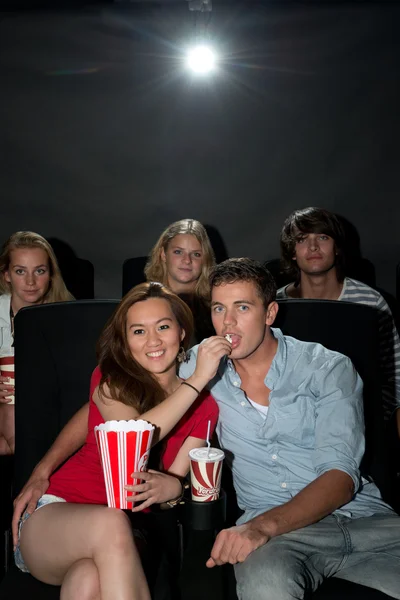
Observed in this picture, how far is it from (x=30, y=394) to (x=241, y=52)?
2.58 meters

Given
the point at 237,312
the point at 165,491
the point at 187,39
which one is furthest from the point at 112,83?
Answer: the point at 165,491

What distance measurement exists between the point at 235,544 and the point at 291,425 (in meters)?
0.43

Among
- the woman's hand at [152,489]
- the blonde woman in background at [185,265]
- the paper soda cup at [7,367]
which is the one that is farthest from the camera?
the blonde woman in background at [185,265]

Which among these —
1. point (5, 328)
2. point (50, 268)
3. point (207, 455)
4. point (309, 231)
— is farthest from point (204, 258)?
point (207, 455)

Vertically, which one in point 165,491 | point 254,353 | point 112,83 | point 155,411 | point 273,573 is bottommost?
point 273,573

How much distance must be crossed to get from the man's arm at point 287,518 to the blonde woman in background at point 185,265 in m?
1.53

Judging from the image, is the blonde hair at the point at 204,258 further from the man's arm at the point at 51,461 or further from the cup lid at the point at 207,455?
the cup lid at the point at 207,455

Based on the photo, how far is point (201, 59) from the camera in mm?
4055

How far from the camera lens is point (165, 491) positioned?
1935 millimetres

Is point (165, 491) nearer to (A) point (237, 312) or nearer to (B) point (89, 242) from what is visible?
(A) point (237, 312)

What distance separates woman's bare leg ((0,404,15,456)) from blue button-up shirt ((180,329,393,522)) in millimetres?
928

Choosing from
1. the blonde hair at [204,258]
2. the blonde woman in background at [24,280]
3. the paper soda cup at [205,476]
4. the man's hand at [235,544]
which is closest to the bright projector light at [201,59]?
the blonde hair at [204,258]

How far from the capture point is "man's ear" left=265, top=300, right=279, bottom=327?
2.19 m

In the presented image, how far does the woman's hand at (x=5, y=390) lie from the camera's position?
105 inches
